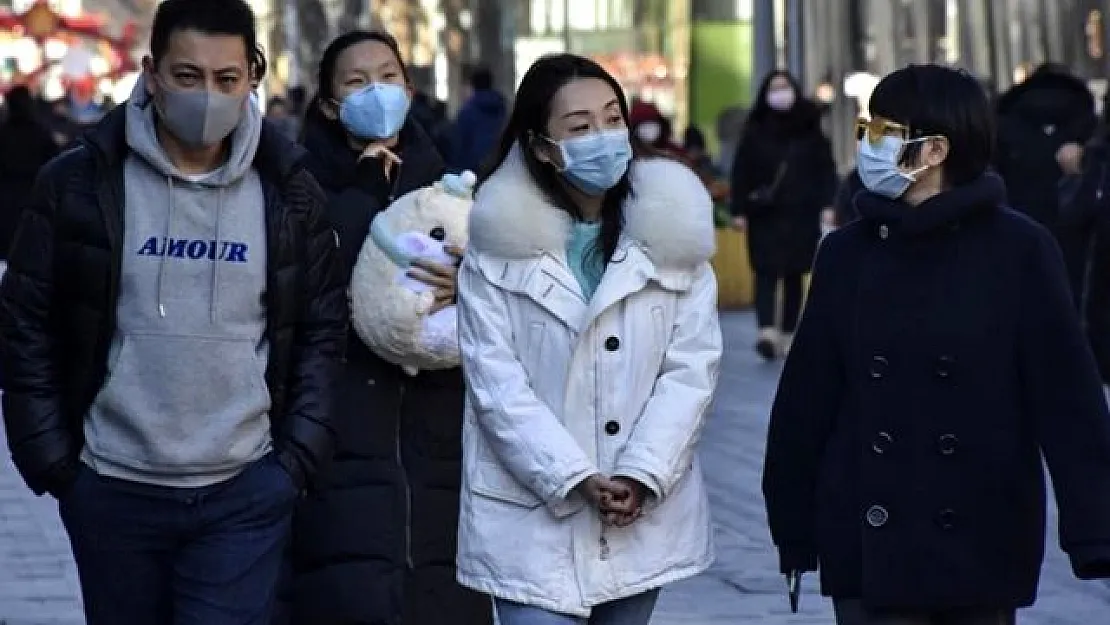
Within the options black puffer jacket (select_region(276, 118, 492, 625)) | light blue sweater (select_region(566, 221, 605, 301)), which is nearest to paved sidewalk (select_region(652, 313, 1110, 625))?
black puffer jacket (select_region(276, 118, 492, 625))

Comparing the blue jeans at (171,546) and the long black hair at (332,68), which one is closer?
the blue jeans at (171,546)

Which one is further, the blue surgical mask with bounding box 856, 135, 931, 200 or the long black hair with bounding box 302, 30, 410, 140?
the long black hair with bounding box 302, 30, 410, 140

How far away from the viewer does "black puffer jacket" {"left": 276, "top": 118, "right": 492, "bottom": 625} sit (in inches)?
268

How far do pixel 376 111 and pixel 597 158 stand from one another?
138cm

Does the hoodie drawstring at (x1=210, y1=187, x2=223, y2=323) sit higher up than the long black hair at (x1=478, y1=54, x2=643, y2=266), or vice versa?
the long black hair at (x1=478, y1=54, x2=643, y2=266)

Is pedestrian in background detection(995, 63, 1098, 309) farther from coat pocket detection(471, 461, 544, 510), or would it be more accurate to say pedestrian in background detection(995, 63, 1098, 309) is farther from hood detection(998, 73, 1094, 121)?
coat pocket detection(471, 461, 544, 510)

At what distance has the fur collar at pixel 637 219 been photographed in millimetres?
5586

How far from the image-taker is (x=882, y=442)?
5438 mm

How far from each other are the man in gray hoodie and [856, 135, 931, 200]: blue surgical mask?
1.08 m

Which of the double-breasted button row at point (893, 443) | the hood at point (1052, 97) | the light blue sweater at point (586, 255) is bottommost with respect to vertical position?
the double-breasted button row at point (893, 443)

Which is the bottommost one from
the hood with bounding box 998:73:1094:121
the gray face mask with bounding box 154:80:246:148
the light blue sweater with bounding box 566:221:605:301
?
the hood with bounding box 998:73:1094:121

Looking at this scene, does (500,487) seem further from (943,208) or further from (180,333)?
(943,208)

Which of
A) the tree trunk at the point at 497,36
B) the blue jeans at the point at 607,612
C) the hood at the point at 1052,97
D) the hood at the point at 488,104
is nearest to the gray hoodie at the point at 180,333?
the blue jeans at the point at 607,612

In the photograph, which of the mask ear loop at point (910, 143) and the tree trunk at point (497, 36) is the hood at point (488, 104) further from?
the tree trunk at point (497, 36)
